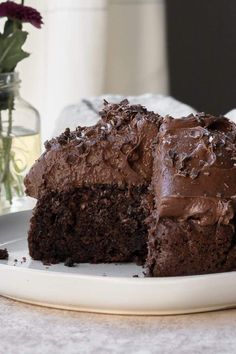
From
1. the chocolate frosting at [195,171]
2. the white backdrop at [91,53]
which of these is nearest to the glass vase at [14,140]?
the chocolate frosting at [195,171]

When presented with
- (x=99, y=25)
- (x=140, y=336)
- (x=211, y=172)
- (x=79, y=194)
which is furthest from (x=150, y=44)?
(x=140, y=336)

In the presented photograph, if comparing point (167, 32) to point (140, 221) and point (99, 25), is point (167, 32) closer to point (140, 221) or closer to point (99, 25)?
point (99, 25)

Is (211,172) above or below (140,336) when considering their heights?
above

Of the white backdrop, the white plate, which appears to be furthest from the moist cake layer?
the white backdrop

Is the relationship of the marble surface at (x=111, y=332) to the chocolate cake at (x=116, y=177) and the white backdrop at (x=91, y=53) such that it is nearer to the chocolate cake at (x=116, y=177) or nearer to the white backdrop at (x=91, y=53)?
the chocolate cake at (x=116, y=177)

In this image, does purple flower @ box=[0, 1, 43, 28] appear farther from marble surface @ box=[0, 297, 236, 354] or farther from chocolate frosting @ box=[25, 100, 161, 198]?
marble surface @ box=[0, 297, 236, 354]

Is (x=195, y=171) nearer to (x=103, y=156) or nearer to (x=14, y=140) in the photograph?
(x=103, y=156)

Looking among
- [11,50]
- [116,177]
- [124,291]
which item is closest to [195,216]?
[124,291]
